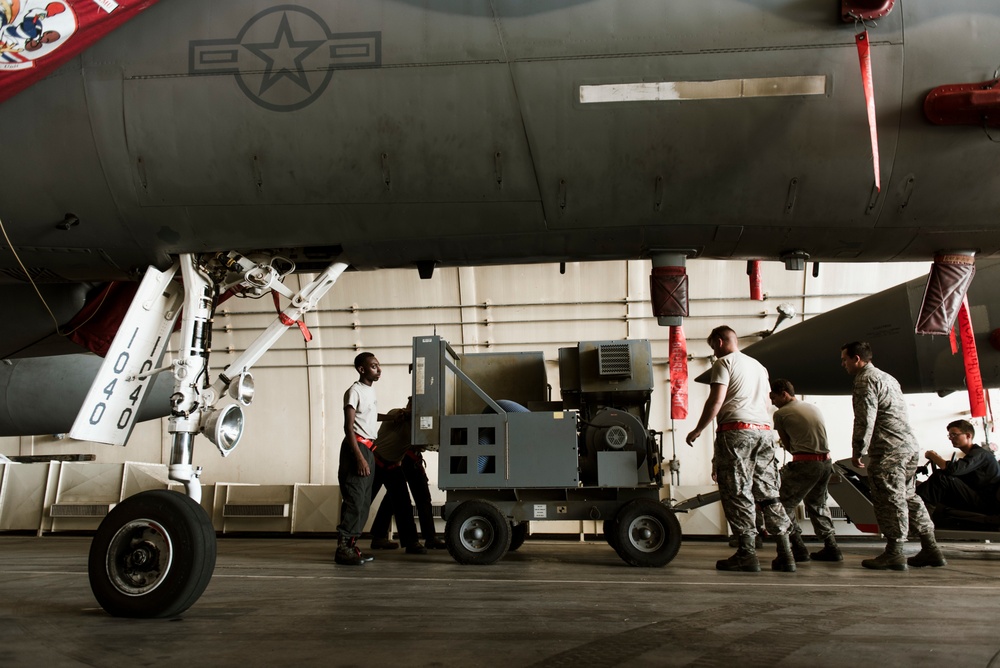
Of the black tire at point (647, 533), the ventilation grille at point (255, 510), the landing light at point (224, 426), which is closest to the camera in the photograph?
the landing light at point (224, 426)

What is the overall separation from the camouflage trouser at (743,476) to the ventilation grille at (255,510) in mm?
8665

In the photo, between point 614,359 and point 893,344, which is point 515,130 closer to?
point 614,359

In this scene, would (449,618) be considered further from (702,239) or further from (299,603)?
(702,239)

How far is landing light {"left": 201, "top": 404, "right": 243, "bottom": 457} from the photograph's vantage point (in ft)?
11.8

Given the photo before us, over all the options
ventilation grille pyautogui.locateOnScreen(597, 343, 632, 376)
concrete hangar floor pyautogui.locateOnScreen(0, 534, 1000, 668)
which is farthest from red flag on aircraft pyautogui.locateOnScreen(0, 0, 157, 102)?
ventilation grille pyautogui.locateOnScreen(597, 343, 632, 376)

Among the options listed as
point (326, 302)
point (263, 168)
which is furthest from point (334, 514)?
point (263, 168)

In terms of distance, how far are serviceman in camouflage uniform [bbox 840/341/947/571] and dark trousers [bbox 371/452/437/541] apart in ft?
13.2

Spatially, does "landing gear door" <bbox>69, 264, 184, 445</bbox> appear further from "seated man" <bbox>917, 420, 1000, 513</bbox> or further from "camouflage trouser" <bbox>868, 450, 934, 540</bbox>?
"seated man" <bbox>917, 420, 1000, 513</bbox>

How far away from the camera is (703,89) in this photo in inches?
132

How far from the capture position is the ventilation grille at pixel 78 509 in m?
12.1

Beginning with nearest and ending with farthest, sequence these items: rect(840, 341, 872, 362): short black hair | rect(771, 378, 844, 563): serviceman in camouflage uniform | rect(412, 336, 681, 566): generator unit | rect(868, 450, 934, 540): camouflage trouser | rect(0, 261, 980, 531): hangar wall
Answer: rect(868, 450, 934, 540): camouflage trouser → rect(840, 341, 872, 362): short black hair → rect(412, 336, 681, 566): generator unit → rect(771, 378, 844, 563): serviceman in camouflage uniform → rect(0, 261, 980, 531): hangar wall

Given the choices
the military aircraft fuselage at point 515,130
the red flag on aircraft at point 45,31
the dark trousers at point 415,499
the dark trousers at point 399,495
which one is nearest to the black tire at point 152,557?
the military aircraft fuselage at point 515,130

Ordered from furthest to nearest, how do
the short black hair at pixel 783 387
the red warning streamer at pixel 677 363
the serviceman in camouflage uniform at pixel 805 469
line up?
the short black hair at pixel 783 387 → the serviceman in camouflage uniform at pixel 805 469 → the red warning streamer at pixel 677 363

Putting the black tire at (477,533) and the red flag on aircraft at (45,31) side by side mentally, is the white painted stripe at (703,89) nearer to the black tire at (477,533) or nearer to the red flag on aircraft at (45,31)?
the red flag on aircraft at (45,31)
